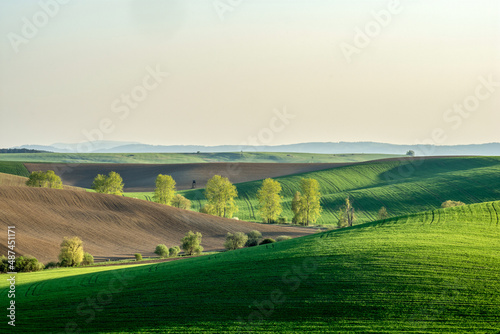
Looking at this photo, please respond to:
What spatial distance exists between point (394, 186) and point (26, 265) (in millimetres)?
87404

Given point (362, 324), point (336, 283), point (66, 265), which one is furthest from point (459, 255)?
point (66, 265)

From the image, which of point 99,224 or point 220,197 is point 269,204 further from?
point 99,224

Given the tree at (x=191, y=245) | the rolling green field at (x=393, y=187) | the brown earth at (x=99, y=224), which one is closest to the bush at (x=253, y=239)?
the brown earth at (x=99, y=224)

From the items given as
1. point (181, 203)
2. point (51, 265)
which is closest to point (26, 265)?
point (51, 265)

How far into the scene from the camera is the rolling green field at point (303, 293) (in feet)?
68.1

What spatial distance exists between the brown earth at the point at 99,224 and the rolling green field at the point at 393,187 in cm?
2304

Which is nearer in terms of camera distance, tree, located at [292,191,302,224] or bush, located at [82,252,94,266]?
bush, located at [82,252,94,266]

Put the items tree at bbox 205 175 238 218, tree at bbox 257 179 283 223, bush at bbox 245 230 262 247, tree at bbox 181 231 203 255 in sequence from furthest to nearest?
tree at bbox 205 175 238 218, tree at bbox 257 179 283 223, bush at bbox 245 230 262 247, tree at bbox 181 231 203 255

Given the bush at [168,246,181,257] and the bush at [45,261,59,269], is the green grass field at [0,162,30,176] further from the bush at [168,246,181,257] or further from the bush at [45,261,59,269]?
the bush at [45,261,59,269]

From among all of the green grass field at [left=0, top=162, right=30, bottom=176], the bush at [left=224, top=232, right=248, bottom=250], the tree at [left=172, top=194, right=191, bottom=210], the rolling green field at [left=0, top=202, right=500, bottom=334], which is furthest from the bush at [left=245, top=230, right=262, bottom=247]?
the green grass field at [left=0, top=162, right=30, bottom=176]

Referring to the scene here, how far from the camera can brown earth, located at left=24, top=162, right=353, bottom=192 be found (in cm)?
14250

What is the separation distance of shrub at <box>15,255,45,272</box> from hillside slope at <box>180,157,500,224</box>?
5375cm

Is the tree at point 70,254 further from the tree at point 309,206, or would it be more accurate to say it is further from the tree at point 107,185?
the tree at point 107,185

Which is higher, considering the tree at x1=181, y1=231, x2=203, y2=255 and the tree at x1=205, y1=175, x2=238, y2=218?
the tree at x1=205, y1=175, x2=238, y2=218
